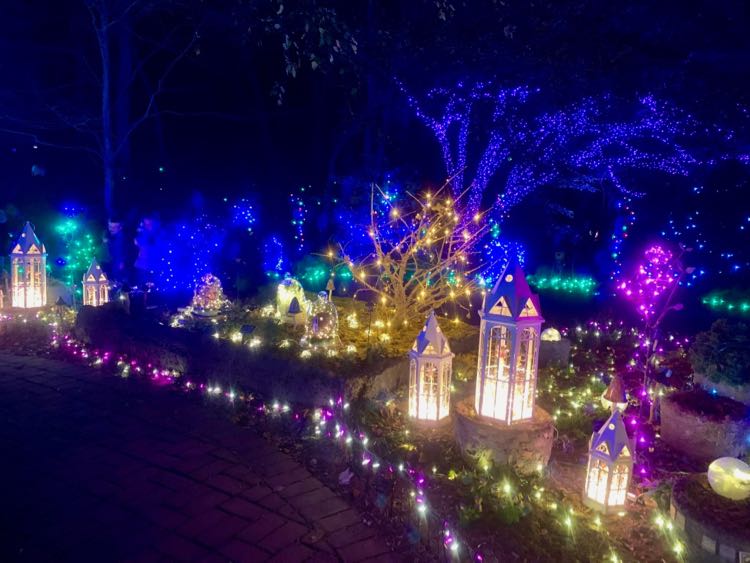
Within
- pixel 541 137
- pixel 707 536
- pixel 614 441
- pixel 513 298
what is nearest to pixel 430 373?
pixel 513 298

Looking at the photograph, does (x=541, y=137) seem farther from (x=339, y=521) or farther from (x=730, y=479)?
(x=339, y=521)

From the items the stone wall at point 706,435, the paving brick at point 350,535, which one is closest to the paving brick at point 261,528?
the paving brick at point 350,535

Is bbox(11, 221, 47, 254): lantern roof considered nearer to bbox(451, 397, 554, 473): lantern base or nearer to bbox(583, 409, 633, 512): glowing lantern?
bbox(451, 397, 554, 473): lantern base

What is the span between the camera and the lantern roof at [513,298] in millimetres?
4543

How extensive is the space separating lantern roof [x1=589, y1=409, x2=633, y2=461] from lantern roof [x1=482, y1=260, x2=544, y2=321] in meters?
1.09

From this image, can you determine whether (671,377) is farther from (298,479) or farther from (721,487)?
(298,479)

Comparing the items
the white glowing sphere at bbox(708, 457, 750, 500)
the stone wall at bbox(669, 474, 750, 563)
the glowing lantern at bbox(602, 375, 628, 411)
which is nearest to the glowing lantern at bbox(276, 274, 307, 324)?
the glowing lantern at bbox(602, 375, 628, 411)

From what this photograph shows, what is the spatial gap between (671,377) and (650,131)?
5892 mm

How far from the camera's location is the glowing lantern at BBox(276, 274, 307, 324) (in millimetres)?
8172

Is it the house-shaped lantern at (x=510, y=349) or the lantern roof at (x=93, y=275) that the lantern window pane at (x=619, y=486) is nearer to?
the house-shaped lantern at (x=510, y=349)

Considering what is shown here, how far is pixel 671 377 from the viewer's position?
775 centimetres

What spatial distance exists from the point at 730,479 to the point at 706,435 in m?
1.97

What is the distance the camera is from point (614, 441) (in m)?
4.15

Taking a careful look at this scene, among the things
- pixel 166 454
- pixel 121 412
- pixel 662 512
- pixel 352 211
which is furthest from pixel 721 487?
pixel 352 211
